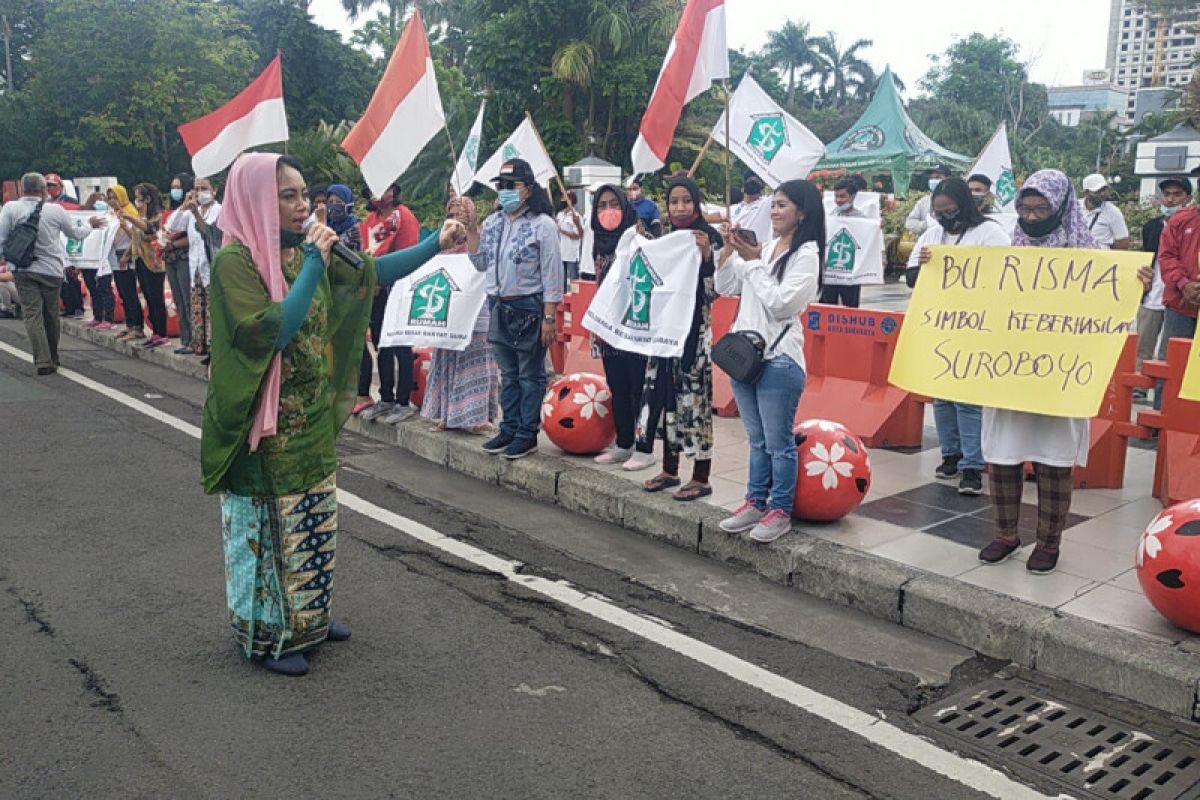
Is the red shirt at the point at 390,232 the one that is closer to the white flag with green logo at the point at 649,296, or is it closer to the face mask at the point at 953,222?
the white flag with green logo at the point at 649,296

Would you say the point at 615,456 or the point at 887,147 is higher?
the point at 887,147

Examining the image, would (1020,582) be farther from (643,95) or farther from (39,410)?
(643,95)

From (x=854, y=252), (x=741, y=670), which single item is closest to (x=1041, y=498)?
(x=741, y=670)

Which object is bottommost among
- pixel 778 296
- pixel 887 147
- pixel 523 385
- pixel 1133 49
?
pixel 523 385

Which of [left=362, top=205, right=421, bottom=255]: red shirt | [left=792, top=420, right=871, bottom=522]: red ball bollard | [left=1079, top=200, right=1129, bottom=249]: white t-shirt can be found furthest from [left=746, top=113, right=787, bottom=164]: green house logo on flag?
[left=1079, top=200, right=1129, bottom=249]: white t-shirt

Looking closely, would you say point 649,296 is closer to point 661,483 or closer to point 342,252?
point 661,483

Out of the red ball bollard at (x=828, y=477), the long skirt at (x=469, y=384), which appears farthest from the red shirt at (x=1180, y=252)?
the long skirt at (x=469, y=384)

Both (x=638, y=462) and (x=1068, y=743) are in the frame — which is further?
(x=638, y=462)

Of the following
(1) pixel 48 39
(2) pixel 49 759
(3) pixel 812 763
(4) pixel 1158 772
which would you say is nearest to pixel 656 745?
(3) pixel 812 763

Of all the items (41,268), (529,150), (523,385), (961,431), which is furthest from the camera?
(41,268)

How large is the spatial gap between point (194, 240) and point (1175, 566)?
31.4ft

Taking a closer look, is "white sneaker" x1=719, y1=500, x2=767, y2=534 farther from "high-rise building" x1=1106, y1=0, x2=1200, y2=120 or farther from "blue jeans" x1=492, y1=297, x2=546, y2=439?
"high-rise building" x1=1106, y1=0, x2=1200, y2=120

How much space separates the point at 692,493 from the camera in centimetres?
632

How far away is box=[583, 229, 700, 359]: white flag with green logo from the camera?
20.8 feet
